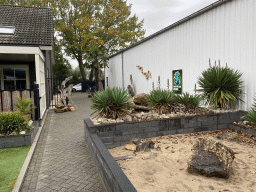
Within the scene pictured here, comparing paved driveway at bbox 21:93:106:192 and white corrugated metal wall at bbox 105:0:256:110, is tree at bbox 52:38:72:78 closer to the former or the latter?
white corrugated metal wall at bbox 105:0:256:110

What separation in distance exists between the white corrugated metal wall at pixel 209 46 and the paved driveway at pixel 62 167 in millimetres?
4832

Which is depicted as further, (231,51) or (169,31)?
(169,31)

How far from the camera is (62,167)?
4.14 metres

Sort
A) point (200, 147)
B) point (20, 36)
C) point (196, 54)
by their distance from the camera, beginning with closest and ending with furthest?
1. point (200, 147)
2. point (196, 54)
3. point (20, 36)

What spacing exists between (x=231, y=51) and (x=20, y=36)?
26.7ft

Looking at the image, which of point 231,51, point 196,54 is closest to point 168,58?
point 196,54

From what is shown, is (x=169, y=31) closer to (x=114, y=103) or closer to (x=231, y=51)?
(x=231, y=51)

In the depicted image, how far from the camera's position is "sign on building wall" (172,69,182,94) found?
29.3 feet

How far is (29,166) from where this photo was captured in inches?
166

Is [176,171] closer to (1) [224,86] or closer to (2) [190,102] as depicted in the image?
(2) [190,102]

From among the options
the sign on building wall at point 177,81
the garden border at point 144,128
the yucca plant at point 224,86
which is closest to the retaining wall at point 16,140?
the garden border at point 144,128

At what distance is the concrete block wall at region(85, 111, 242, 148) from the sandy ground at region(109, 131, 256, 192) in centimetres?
32

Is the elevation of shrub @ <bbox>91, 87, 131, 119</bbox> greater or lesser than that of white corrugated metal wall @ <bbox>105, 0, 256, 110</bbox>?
lesser

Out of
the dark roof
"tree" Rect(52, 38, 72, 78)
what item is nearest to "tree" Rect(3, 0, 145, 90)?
"tree" Rect(52, 38, 72, 78)
